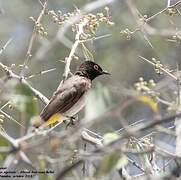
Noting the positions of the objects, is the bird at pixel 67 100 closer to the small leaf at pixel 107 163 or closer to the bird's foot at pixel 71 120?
the bird's foot at pixel 71 120

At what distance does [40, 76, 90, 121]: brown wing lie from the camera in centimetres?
471

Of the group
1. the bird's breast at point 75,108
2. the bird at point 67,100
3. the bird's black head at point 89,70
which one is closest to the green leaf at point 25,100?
the bird at point 67,100

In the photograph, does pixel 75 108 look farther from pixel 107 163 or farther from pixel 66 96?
pixel 107 163

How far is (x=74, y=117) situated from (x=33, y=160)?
2.81 meters

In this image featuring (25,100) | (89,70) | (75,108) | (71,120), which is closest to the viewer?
(25,100)

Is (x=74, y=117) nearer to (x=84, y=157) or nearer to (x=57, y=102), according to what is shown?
(x=57, y=102)

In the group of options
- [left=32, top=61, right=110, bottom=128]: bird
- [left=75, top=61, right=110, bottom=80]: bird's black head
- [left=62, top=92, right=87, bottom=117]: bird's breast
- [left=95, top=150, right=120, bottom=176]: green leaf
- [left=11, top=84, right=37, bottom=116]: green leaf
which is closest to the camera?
[left=95, top=150, right=120, bottom=176]: green leaf

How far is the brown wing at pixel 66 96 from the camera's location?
4713mm

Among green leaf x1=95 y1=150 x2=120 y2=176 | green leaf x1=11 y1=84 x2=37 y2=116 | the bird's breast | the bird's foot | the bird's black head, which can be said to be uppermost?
the bird's black head

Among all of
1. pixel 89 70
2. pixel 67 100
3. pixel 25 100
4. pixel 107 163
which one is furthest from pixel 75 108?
pixel 107 163

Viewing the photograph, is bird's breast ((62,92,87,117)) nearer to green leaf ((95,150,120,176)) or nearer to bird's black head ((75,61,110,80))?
bird's black head ((75,61,110,80))

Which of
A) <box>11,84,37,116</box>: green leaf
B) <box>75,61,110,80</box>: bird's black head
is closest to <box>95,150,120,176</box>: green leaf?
<box>11,84,37,116</box>: green leaf

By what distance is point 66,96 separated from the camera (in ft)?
16.6

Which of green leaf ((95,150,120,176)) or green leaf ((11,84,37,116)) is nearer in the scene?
green leaf ((95,150,120,176))
